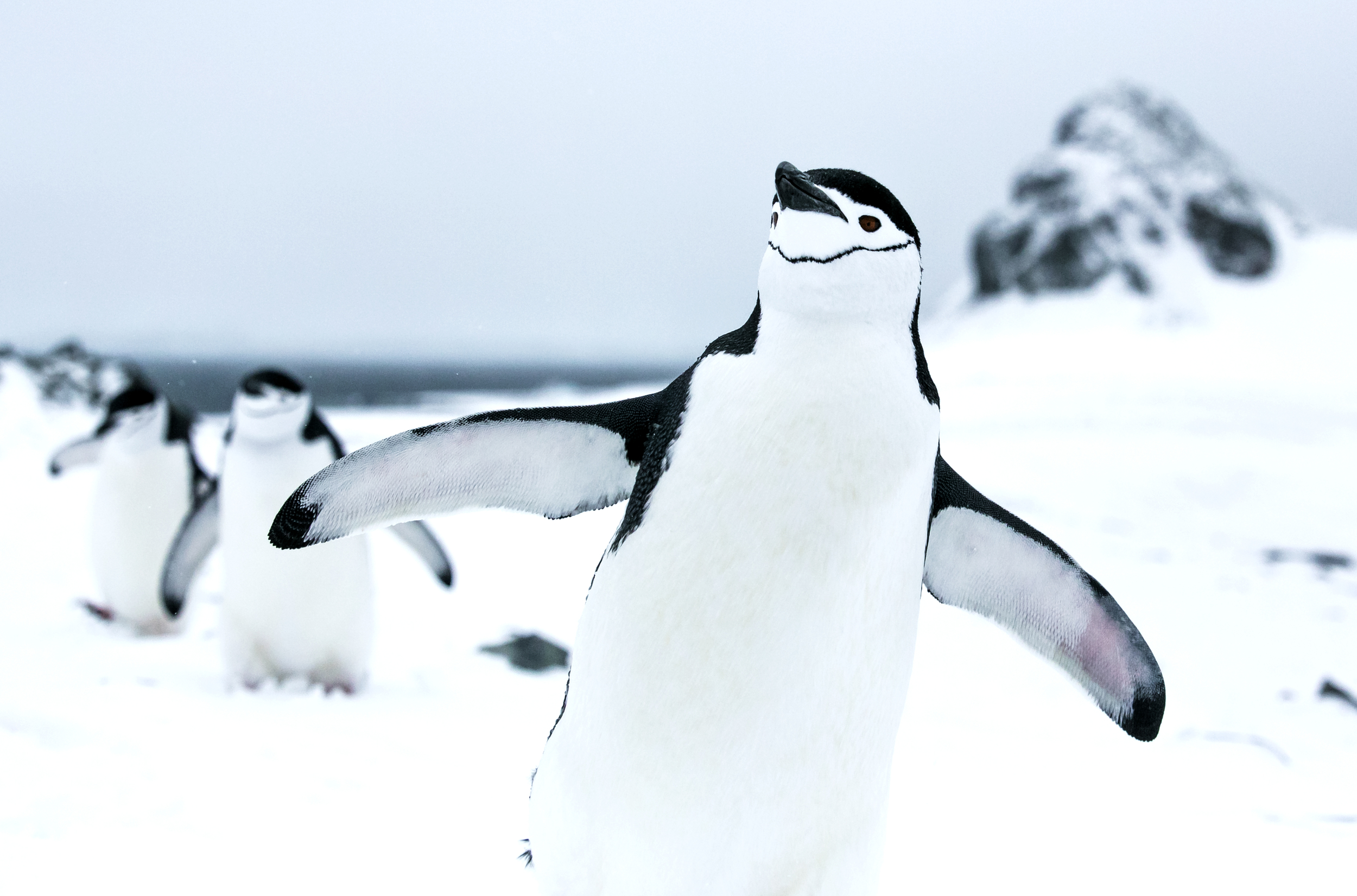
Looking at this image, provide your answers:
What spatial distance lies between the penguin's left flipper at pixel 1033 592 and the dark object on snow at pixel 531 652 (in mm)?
2091

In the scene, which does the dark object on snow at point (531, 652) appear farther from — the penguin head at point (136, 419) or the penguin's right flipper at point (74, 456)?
the penguin's right flipper at point (74, 456)

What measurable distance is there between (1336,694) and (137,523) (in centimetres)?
490

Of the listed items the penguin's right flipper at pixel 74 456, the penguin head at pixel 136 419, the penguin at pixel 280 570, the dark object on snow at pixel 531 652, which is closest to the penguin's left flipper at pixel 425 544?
the penguin at pixel 280 570

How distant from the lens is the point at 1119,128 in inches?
966

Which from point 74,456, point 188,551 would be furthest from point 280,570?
point 74,456

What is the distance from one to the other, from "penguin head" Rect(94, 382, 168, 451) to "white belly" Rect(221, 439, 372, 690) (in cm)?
122

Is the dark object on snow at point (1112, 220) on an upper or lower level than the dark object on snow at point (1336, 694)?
upper

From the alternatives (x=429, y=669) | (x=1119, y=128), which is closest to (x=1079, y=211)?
(x=1119, y=128)

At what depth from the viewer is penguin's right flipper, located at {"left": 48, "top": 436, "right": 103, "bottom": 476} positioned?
410 centimetres

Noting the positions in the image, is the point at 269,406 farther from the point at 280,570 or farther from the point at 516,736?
the point at 516,736

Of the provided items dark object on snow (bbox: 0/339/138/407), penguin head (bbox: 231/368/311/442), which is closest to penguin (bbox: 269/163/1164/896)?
penguin head (bbox: 231/368/311/442)

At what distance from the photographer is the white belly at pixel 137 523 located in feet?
11.3

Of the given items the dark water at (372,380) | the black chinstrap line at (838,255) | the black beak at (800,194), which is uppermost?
the black beak at (800,194)

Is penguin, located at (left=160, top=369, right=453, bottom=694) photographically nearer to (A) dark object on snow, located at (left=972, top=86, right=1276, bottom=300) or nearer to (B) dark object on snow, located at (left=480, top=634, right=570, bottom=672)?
(B) dark object on snow, located at (left=480, top=634, right=570, bottom=672)
